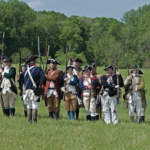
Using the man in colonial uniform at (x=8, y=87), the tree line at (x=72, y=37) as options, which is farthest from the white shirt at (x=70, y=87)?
the tree line at (x=72, y=37)

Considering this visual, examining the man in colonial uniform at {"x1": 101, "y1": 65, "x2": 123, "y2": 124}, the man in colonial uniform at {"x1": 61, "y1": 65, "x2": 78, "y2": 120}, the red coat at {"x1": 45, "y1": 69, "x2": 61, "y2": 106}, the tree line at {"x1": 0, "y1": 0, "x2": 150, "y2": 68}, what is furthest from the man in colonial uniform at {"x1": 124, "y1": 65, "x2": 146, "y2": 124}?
the tree line at {"x1": 0, "y1": 0, "x2": 150, "y2": 68}

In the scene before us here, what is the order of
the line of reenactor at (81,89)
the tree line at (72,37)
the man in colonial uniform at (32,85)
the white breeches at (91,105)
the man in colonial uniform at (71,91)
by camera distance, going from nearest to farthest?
1. the man in colonial uniform at (32,85)
2. the line of reenactor at (81,89)
3. the white breeches at (91,105)
4. the man in colonial uniform at (71,91)
5. the tree line at (72,37)

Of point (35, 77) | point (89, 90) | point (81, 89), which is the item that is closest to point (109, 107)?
point (89, 90)

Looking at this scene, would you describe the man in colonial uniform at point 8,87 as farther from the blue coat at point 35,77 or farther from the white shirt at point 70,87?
the white shirt at point 70,87

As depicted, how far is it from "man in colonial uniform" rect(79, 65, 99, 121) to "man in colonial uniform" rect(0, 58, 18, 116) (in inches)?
104

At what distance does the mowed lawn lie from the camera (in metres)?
6.02

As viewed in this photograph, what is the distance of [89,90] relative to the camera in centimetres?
960

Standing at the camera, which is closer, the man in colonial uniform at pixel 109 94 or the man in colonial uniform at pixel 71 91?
the man in colonial uniform at pixel 109 94

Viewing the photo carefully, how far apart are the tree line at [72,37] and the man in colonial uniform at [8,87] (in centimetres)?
4367

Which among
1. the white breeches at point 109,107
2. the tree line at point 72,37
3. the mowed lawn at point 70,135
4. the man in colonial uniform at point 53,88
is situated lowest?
the mowed lawn at point 70,135

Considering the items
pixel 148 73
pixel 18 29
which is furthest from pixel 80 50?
pixel 148 73

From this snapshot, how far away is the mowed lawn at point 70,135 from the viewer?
6.02 metres

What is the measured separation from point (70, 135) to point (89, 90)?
117 inches

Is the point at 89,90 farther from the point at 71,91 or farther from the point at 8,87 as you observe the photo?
the point at 8,87
